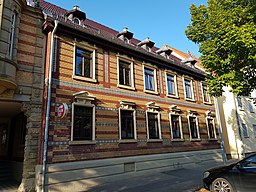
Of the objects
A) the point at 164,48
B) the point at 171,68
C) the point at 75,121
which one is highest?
the point at 164,48

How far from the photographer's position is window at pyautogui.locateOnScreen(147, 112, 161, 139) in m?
12.5

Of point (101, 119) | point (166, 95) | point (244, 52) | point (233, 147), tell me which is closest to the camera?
point (244, 52)

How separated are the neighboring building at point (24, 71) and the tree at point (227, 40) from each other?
27.3 ft

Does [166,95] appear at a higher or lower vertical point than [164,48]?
lower

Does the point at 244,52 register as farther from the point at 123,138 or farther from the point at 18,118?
the point at 18,118

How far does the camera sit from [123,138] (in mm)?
10984

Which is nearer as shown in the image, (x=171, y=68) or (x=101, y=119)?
(x=101, y=119)

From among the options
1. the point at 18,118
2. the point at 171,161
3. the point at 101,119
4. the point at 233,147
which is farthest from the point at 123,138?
the point at 233,147

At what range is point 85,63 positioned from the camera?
35.1 ft

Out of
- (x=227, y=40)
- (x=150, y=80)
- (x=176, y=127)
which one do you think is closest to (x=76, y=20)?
(x=150, y=80)

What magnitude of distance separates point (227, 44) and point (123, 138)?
23.0ft

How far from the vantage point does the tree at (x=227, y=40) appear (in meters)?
8.98

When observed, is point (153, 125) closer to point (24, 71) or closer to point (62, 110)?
point (62, 110)

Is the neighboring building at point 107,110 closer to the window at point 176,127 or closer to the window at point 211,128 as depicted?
the window at point 176,127
